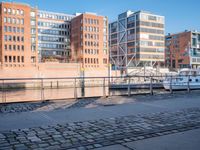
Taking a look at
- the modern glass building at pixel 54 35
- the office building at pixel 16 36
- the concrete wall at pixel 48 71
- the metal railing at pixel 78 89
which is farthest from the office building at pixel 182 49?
the metal railing at pixel 78 89

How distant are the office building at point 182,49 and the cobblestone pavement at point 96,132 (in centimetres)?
11090

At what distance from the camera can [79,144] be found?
5.05 metres

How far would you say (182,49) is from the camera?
12200 cm

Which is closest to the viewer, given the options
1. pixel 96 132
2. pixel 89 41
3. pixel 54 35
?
pixel 96 132

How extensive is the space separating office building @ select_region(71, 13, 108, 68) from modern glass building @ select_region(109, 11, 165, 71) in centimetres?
864

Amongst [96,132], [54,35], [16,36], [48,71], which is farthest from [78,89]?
[54,35]

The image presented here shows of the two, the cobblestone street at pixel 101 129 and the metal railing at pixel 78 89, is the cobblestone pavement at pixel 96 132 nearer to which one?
the cobblestone street at pixel 101 129

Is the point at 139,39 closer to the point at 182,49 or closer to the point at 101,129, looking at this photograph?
the point at 182,49

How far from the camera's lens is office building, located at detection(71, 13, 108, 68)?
322 feet

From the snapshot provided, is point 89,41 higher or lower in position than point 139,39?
lower

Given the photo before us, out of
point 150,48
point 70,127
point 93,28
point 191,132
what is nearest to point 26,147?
point 70,127

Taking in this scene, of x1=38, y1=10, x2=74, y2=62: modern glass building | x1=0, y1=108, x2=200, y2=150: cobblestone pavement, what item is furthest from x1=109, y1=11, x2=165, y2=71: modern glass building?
x1=0, y1=108, x2=200, y2=150: cobblestone pavement

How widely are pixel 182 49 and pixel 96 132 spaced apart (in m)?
124

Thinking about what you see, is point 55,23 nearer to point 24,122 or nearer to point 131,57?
point 131,57
